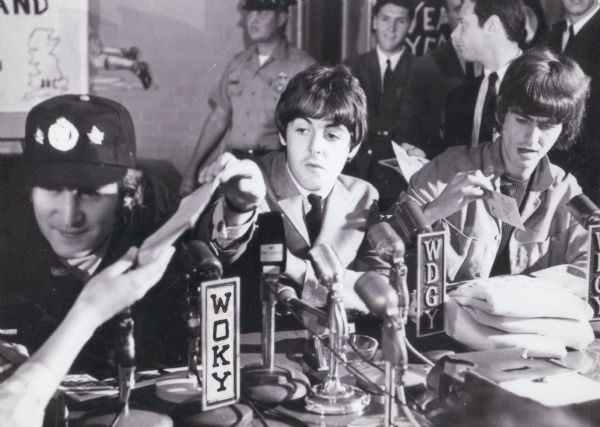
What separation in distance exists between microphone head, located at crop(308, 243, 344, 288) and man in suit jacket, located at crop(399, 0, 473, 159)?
658 millimetres

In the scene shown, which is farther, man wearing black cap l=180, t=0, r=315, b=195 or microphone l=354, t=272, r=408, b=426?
man wearing black cap l=180, t=0, r=315, b=195

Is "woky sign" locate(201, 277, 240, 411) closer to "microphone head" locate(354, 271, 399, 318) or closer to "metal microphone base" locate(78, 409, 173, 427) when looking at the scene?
"metal microphone base" locate(78, 409, 173, 427)

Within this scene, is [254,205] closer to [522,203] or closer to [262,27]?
[262,27]

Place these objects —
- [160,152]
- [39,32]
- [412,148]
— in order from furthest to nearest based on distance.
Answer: [412,148], [160,152], [39,32]

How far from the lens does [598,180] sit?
2.17 m

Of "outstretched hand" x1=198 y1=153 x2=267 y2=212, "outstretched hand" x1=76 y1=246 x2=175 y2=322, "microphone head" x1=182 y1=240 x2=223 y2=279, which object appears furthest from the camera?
"outstretched hand" x1=198 y1=153 x2=267 y2=212

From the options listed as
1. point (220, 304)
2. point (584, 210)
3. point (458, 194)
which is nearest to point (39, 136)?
point (220, 304)

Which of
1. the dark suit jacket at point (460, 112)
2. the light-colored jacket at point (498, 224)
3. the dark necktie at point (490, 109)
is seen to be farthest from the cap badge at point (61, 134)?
the dark necktie at point (490, 109)

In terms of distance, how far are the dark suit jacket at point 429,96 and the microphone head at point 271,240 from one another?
1.60 feet

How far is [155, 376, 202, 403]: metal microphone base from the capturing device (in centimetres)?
146

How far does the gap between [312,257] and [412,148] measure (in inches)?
27.4

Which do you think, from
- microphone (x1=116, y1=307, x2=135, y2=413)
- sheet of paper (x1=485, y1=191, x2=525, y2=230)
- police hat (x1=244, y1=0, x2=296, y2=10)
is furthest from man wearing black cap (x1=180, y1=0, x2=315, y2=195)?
sheet of paper (x1=485, y1=191, x2=525, y2=230)

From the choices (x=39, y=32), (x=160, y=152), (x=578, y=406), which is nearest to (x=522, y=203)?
(x=578, y=406)

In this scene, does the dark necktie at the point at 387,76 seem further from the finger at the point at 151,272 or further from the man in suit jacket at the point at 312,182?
the finger at the point at 151,272
